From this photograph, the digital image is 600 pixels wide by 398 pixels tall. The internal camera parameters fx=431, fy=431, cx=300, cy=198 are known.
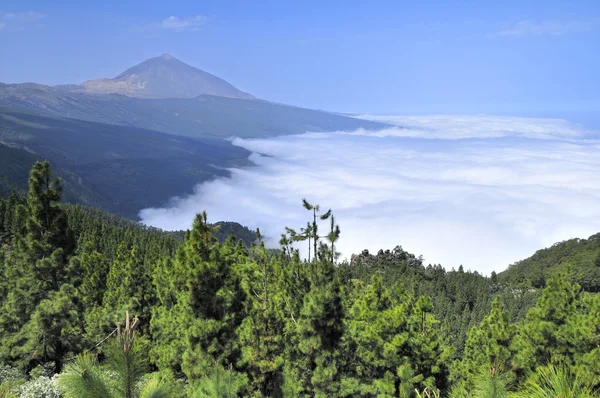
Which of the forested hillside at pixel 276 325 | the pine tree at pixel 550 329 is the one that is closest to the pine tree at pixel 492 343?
the forested hillside at pixel 276 325

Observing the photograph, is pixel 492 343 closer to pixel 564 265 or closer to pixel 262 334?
pixel 262 334

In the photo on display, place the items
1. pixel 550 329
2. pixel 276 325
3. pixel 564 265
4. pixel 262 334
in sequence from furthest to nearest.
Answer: pixel 564 265 < pixel 550 329 < pixel 276 325 < pixel 262 334

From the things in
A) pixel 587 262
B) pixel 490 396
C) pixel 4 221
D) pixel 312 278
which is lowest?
pixel 587 262

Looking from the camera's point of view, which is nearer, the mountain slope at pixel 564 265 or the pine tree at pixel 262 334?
the pine tree at pixel 262 334

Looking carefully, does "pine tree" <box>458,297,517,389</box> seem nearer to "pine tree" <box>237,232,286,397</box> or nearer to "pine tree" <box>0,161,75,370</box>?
"pine tree" <box>237,232,286,397</box>

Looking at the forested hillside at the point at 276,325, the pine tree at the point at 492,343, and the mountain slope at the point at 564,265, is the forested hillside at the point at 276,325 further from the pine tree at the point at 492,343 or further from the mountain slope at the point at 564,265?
the mountain slope at the point at 564,265

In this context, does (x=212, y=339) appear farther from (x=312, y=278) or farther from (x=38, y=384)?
(x=38, y=384)

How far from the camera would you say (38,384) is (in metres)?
14.8

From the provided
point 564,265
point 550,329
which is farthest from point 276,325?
point 564,265

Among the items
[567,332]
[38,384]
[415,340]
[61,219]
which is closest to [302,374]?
[415,340]

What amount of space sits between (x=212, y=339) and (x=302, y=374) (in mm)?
5567

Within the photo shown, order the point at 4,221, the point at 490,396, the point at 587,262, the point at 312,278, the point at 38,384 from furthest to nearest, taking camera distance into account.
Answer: the point at 587,262 < the point at 4,221 < the point at 312,278 < the point at 38,384 < the point at 490,396

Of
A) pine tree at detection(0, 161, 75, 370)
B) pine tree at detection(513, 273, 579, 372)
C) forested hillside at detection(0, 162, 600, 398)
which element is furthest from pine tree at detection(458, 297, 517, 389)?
pine tree at detection(0, 161, 75, 370)

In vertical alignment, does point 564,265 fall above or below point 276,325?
below
